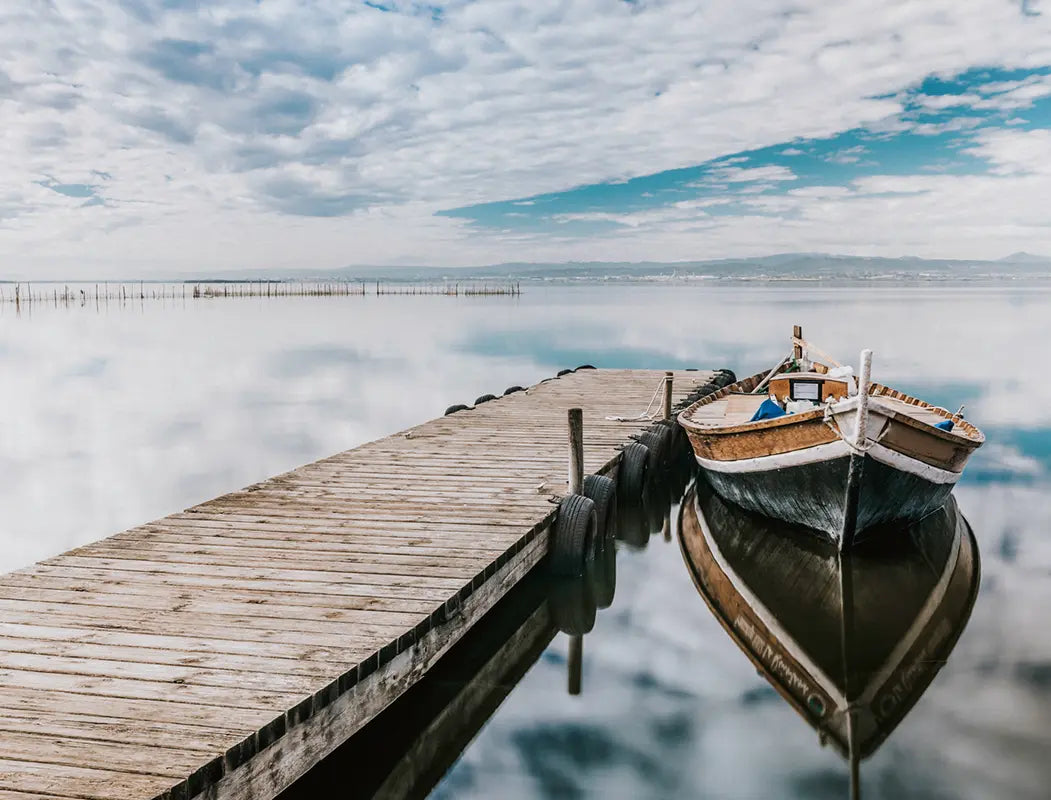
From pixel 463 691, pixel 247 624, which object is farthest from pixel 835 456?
pixel 247 624

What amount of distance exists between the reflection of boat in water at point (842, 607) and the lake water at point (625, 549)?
0.21 metres

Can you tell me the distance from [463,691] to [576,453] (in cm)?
287

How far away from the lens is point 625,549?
37.0 feet

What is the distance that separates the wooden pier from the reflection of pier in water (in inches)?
31.3

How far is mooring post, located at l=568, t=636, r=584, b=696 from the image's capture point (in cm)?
725

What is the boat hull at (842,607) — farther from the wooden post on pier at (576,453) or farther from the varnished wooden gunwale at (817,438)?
the wooden post on pier at (576,453)

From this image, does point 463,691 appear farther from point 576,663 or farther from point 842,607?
point 842,607

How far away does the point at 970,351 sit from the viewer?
4003cm

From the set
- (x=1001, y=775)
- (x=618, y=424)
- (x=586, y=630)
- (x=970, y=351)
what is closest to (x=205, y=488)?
(x=618, y=424)

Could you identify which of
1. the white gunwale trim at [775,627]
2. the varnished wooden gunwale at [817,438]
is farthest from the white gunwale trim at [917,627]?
the varnished wooden gunwale at [817,438]

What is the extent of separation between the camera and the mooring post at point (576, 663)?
286 inches

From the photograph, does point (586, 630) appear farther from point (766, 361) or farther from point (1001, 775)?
point (766, 361)

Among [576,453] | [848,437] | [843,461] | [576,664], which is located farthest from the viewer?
[843,461]

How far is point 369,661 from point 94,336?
152 ft
